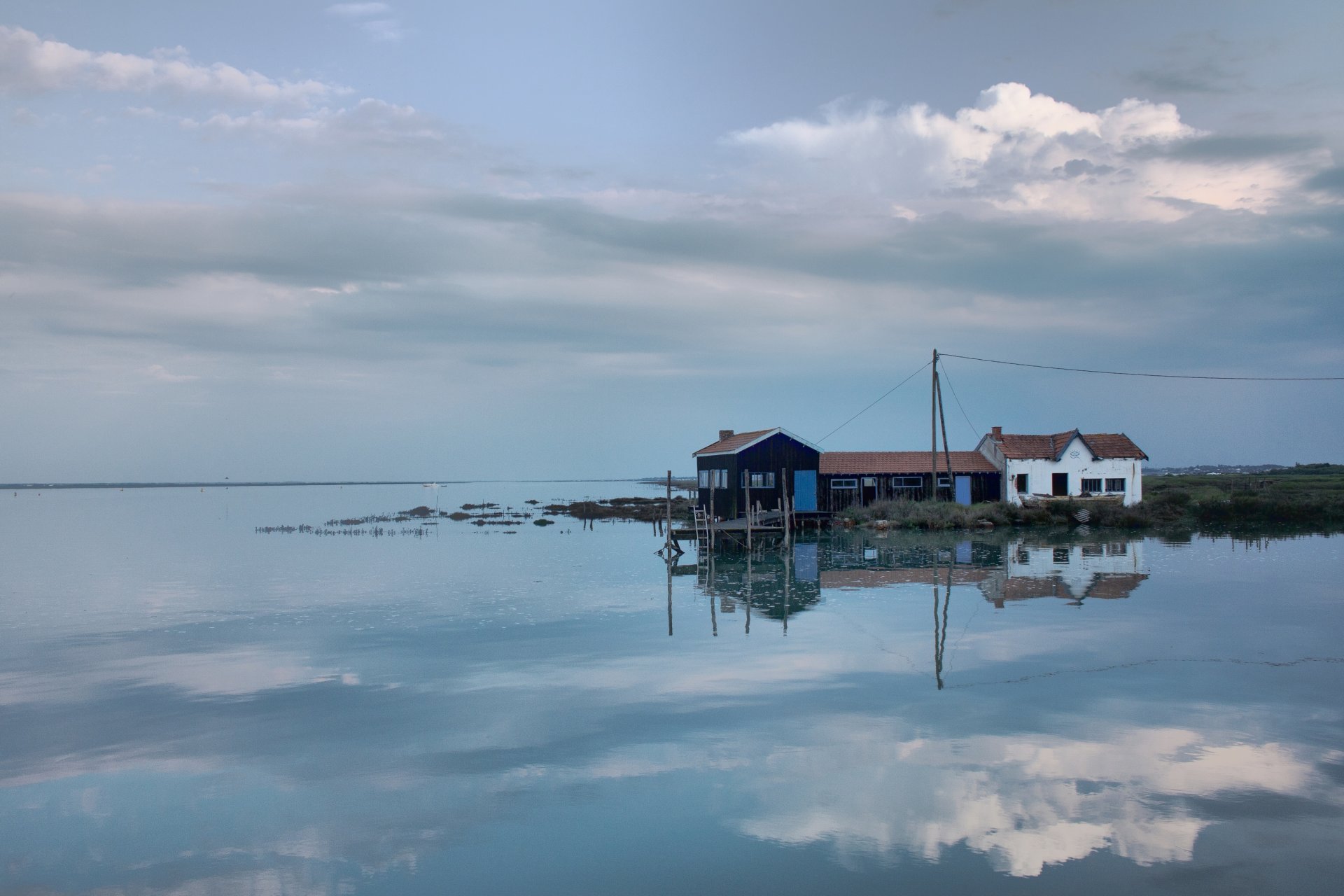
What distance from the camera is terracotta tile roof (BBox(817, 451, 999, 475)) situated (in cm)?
5672

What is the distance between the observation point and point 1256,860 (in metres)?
8.41

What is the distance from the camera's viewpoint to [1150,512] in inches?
2122

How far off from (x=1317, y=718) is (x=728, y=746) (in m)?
8.30

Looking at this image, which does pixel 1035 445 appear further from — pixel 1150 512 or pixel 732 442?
pixel 732 442

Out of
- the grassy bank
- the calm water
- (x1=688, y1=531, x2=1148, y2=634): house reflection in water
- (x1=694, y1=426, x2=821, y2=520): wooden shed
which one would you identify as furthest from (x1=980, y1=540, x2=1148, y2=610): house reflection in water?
(x1=694, y1=426, x2=821, y2=520): wooden shed

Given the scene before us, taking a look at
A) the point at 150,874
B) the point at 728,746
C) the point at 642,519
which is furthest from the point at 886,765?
the point at 642,519

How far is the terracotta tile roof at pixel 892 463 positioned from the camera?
56719 millimetres

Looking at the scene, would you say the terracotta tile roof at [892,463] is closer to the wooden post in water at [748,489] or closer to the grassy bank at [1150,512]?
the grassy bank at [1150,512]

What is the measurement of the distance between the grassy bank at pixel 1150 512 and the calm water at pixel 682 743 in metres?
24.1

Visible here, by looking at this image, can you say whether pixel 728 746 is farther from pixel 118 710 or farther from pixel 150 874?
pixel 118 710

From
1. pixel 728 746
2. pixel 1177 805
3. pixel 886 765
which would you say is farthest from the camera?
pixel 728 746

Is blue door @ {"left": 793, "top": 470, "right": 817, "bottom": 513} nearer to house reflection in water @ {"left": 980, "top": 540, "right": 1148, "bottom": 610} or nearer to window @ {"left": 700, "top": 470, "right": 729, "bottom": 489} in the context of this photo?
window @ {"left": 700, "top": 470, "right": 729, "bottom": 489}

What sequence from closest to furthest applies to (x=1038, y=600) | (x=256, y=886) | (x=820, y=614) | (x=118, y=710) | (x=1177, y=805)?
(x=256, y=886)
(x=1177, y=805)
(x=118, y=710)
(x=820, y=614)
(x=1038, y=600)

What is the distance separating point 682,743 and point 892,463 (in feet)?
156
